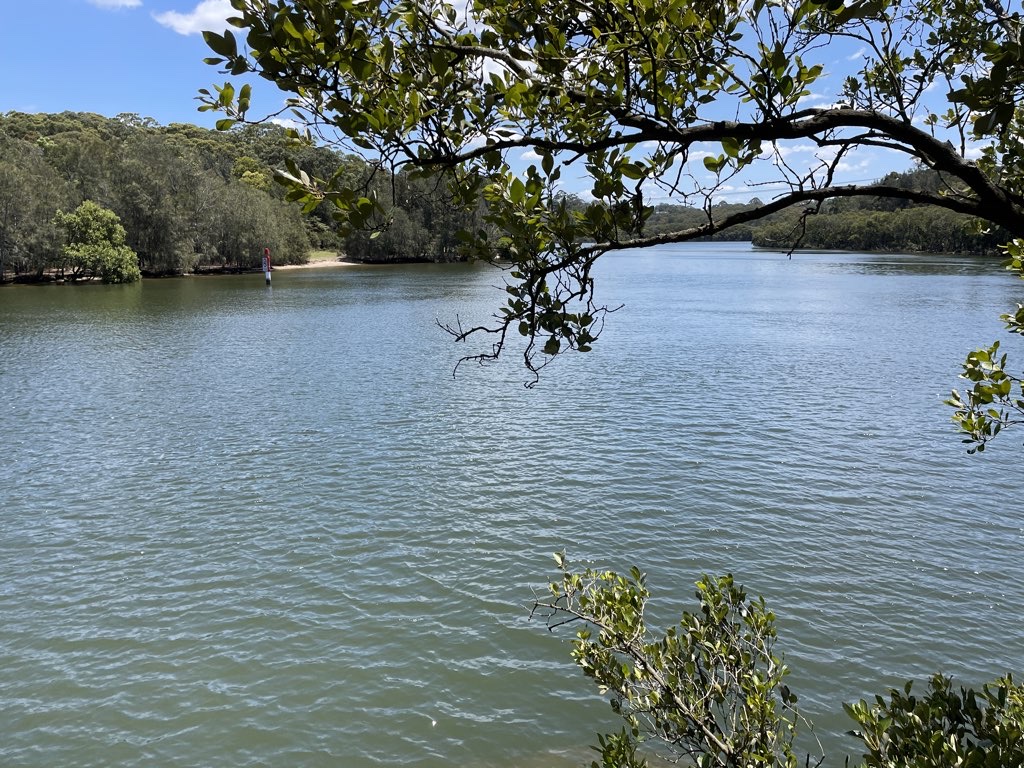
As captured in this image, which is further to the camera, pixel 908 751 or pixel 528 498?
pixel 528 498

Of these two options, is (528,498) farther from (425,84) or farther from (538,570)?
(425,84)

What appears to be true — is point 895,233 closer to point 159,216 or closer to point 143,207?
point 159,216

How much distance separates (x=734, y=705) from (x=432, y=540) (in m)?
8.59

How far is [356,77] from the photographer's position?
2.77m

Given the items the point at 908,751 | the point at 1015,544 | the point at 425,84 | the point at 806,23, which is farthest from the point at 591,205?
the point at 1015,544

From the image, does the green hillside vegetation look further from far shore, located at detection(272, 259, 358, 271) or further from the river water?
the river water

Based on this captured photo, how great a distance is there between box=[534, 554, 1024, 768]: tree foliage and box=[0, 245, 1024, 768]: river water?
12.3 feet

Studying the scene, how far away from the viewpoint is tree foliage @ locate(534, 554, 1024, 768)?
10.2 ft

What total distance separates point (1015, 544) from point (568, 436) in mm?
9643

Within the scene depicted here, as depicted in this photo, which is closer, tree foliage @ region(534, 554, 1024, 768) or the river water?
tree foliage @ region(534, 554, 1024, 768)

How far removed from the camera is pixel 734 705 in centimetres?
427

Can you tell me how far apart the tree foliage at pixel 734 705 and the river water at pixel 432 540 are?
3.75 metres

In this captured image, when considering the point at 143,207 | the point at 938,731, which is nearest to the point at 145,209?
the point at 143,207

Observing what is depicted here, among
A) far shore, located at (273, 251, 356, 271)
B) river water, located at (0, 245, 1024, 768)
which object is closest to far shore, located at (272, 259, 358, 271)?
far shore, located at (273, 251, 356, 271)
